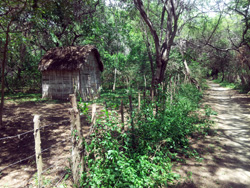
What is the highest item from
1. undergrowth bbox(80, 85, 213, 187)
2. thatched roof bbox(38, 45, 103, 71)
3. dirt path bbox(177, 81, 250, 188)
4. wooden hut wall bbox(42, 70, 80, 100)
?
thatched roof bbox(38, 45, 103, 71)

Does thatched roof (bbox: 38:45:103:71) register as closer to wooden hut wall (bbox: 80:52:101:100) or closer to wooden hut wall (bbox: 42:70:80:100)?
wooden hut wall (bbox: 42:70:80:100)

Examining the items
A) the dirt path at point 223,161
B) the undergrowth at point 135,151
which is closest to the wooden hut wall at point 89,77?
the undergrowth at point 135,151

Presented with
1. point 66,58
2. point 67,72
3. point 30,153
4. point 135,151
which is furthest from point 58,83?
point 135,151

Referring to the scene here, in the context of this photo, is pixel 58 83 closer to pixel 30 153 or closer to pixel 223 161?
pixel 30 153

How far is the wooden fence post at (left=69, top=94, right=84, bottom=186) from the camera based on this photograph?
2.80m

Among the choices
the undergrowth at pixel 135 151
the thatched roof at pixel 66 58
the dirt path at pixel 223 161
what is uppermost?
the thatched roof at pixel 66 58

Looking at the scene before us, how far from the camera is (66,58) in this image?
500 inches

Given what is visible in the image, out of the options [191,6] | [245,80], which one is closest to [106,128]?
[191,6]

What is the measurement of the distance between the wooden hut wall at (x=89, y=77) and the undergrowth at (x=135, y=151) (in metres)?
7.93

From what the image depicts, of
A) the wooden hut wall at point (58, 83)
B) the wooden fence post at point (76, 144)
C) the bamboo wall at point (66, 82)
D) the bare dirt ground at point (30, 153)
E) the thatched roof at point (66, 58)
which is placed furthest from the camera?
the wooden hut wall at point (58, 83)

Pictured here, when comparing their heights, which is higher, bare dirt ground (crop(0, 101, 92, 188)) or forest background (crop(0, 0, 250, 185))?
forest background (crop(0, 0, 250, 185))

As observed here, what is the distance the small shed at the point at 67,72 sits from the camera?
40.6ft

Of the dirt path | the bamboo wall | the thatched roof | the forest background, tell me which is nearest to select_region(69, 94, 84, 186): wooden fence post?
the dirt path

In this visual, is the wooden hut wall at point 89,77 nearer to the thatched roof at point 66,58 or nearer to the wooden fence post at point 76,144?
the thatched roof at point 66,58
